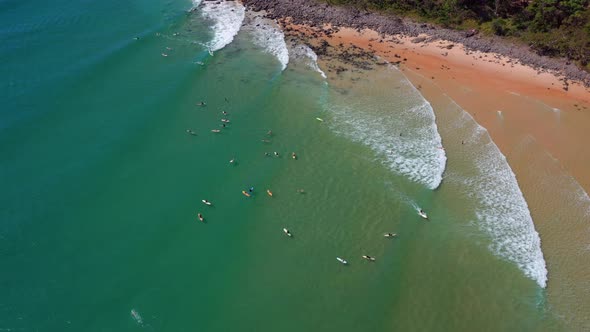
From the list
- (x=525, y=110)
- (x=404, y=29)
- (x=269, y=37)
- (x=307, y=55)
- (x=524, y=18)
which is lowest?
(x=307, y=55)

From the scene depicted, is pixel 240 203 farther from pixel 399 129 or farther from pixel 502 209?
pixel 502 209

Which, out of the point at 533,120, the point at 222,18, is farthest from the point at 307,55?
the point at 533,120

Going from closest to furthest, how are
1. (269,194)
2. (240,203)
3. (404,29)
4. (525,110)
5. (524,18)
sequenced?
(240,203)
(269,194)
(525,110)
(524,18)
(404,29)

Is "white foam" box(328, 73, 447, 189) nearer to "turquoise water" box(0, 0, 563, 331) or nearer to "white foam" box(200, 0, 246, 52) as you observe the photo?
"turquoise water" box(0, 0, 563, 331)

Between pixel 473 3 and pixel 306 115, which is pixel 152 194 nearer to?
pixel 306 115

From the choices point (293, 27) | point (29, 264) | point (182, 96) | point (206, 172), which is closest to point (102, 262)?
point (29, 264)

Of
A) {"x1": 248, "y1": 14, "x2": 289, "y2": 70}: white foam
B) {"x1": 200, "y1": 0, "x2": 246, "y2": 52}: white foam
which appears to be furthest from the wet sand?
{"x1": 200, "y1": 0, "x2": 246, "y2": 52}: white foam

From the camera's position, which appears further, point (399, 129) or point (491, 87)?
point (491, 87)
